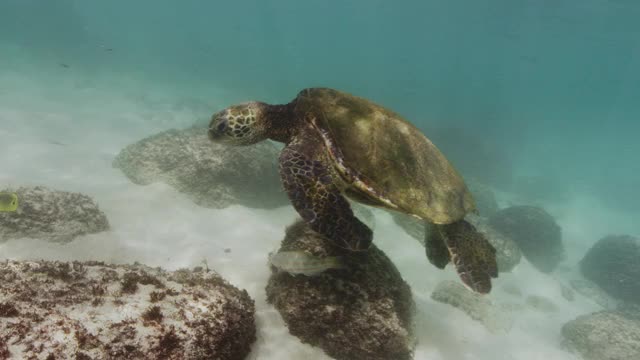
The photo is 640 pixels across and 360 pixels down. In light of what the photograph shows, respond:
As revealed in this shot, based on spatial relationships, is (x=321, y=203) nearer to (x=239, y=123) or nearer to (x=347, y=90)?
(x=239, y=123)

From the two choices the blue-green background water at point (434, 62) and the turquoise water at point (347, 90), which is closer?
the turquoise water at point (347, 90)

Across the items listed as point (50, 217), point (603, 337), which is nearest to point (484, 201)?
point (603, 337)

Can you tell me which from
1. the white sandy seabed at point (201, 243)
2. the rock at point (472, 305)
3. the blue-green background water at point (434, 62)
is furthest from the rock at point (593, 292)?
the blue-green background water at point (434, 62)

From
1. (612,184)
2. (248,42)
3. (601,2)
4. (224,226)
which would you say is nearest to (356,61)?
(248,42)

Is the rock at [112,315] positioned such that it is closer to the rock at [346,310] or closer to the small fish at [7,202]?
the rock at [346,310]

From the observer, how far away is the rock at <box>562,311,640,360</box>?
8.18 m

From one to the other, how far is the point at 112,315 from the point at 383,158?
2958mm

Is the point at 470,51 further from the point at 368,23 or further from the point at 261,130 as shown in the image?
the point at 261,130

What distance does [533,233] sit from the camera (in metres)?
14.6

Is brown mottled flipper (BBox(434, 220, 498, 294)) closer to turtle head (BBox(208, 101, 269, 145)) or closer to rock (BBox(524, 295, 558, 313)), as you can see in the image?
turtle head (BBox(208, 101, 269, 145))

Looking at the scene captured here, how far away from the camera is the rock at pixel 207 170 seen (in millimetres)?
8617

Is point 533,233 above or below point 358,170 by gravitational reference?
below

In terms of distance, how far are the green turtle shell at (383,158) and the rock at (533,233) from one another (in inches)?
437

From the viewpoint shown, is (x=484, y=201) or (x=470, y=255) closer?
(x=470, y=255)
